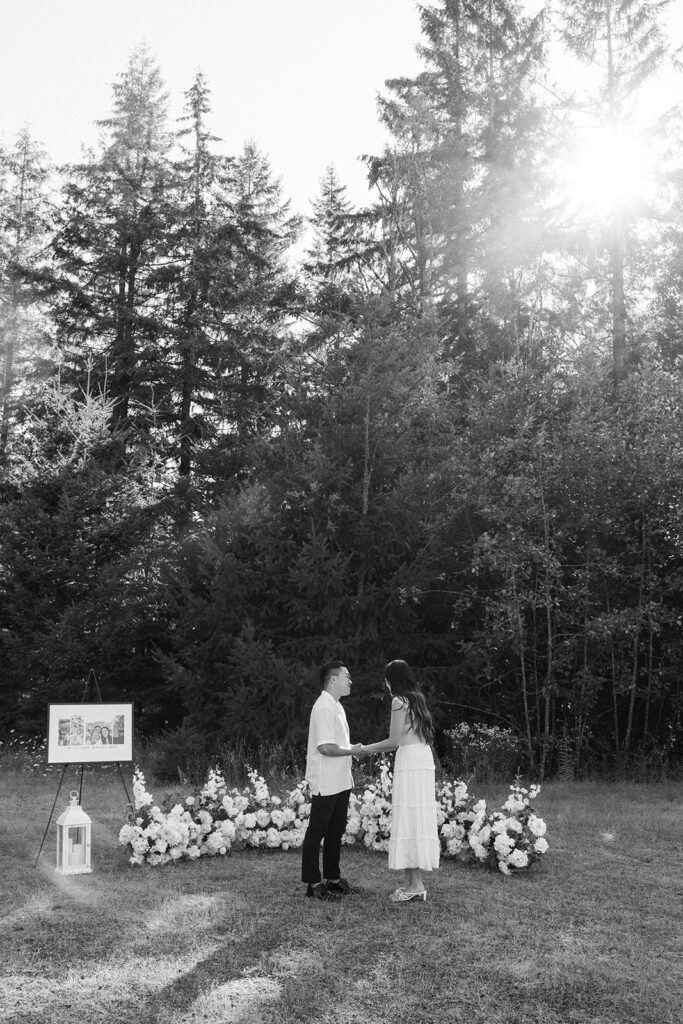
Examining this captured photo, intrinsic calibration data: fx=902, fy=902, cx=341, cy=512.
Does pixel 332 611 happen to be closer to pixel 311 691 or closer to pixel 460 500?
pixel 311 691

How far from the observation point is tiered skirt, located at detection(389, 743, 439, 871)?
250 inches

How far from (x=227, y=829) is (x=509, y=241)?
17522 millimetres

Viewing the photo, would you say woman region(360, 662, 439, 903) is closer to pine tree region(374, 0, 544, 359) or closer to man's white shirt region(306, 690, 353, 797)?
man's white shirt region(306, 690, 353, 797)

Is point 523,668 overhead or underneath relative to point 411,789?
overhead

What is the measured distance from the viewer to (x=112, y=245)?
2578 centimetres

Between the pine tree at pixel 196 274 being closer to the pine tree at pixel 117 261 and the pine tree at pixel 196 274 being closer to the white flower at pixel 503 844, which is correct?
the pine tree at pixel 117 261

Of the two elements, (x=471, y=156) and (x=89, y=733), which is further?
(x=471, y=156)

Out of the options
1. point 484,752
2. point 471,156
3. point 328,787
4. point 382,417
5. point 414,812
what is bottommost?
point 484,752

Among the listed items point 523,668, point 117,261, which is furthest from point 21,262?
point 523,668

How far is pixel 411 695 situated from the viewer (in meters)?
6.44

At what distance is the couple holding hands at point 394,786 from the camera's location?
20.9 feet

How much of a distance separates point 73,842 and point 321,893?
7.28 ft

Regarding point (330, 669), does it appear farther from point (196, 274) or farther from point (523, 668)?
point (196, 274)

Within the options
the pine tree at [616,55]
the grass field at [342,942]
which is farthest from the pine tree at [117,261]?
the grass field at [342,942]
